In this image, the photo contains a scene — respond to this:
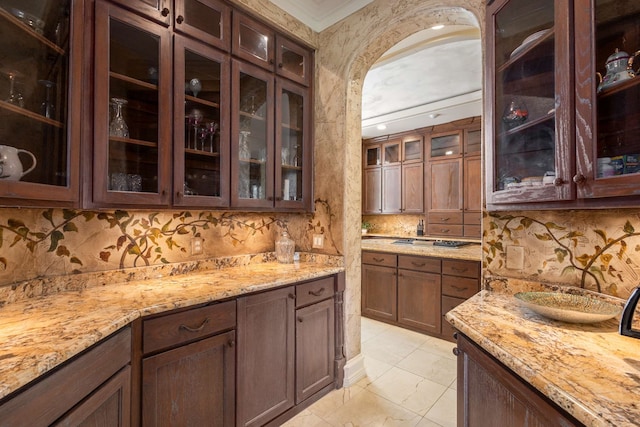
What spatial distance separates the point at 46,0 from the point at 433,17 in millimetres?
2071

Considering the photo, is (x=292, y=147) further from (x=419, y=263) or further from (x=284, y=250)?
(x=419, y=263)

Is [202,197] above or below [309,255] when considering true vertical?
above

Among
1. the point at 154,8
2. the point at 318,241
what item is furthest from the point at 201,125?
the point at 318,241

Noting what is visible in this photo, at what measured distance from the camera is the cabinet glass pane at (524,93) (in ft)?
3.83

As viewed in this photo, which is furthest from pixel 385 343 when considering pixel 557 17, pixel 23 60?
pixel 23 60

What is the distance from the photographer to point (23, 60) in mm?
1197

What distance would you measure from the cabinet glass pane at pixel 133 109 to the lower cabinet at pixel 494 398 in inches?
67.1

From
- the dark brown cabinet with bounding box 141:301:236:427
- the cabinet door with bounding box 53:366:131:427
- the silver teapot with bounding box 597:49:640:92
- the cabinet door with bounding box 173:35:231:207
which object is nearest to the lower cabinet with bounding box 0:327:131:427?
the cabinet door with bounding box 53:366:131:427

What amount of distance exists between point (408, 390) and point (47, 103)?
281cm

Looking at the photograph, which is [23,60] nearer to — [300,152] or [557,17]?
[300,152]

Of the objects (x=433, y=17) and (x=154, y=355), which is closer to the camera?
(x=154, y=355)

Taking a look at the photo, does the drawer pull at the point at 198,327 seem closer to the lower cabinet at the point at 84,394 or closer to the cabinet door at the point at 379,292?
the lower cabinet at the point at 84,394

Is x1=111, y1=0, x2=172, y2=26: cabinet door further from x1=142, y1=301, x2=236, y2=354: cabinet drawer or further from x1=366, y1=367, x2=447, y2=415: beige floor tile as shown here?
x1=366, y1=367, x2=447, y2=415: beige floor tile

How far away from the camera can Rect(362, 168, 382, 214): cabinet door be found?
5.13 m
